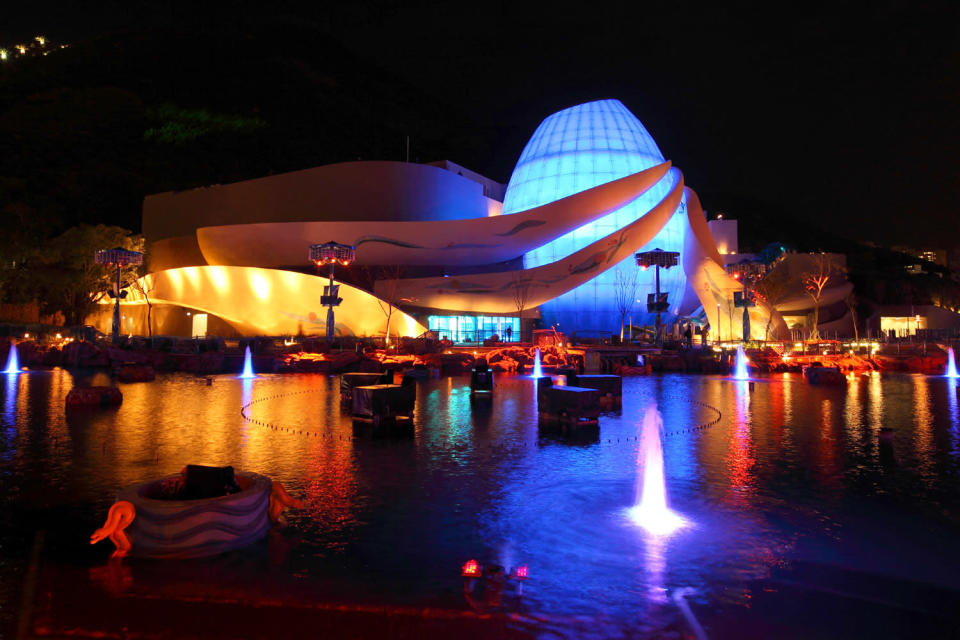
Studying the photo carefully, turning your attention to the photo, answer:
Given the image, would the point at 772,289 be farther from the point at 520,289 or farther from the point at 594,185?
the point at 520,289

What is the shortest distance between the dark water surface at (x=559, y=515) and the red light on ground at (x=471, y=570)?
59 mm

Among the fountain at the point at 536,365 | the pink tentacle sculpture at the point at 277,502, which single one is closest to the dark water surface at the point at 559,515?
the pink tentacle sculpture at the point at 277,502

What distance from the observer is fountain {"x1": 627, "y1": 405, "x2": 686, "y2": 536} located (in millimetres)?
5102

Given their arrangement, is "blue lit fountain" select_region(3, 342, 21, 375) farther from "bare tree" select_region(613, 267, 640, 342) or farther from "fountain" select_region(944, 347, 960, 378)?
"fountain" select_region(944, 347, 960, 378)

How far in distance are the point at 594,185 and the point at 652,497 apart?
3957 cm

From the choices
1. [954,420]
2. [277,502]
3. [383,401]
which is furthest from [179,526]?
[954,420]

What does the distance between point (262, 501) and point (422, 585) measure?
161 centimetres

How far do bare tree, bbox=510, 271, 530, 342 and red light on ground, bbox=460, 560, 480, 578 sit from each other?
34.8 meters

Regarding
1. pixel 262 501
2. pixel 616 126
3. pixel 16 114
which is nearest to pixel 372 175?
pixel 616 126

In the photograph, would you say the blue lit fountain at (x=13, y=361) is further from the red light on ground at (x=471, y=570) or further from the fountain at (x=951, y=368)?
the fountain at (x=951, y=368)

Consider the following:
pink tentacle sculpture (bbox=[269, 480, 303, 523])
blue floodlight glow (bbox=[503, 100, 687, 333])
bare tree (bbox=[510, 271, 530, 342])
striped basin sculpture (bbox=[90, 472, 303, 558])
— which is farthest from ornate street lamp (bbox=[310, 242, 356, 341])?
striped basin sculpture (bbox=[90, 472, 303, 558])

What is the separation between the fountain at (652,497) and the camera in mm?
5102

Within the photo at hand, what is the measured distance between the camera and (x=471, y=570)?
403cm

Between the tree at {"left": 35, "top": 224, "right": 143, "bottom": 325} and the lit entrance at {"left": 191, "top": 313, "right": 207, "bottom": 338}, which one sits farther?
the lit entrance at {"left": 191, "top": 313, "right": 207, "bottom": 338}
